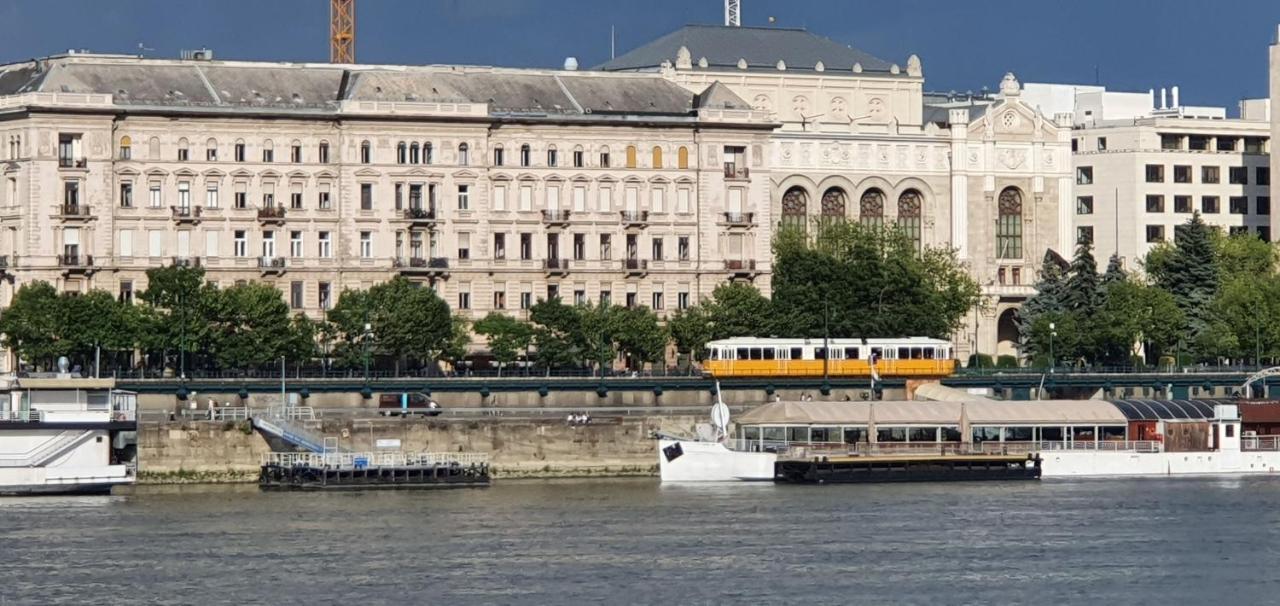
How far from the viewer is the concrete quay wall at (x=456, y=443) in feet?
435

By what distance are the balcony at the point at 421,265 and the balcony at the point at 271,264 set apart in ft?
18.4

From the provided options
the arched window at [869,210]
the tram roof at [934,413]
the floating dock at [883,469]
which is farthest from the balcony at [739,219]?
the floating dock at [883,469]

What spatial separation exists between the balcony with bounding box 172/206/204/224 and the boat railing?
36.2 metres

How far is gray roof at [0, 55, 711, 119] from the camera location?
168 metres

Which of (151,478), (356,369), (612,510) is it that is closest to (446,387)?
(356,369)

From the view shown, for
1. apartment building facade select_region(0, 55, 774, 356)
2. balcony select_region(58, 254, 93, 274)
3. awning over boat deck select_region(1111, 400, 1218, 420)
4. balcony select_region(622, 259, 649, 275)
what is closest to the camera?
awning over boat deck select_region(1111, 400, 1218, 420)

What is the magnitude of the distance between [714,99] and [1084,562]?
257 ft

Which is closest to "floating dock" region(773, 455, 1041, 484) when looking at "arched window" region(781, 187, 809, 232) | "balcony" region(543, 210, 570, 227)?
"balcony" region(543, 210, 570, 227)

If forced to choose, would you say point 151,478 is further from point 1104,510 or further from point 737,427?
point 1104,510

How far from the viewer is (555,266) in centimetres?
17450

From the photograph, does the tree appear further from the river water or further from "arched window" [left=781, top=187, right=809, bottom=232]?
the river water

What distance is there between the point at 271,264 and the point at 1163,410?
46.8m

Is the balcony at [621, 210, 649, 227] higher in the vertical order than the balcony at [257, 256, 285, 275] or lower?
higher

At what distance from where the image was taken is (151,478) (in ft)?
433
